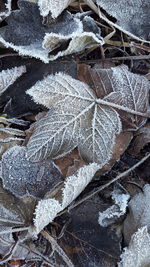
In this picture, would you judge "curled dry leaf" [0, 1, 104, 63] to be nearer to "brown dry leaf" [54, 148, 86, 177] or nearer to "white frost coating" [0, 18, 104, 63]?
"white frost coating" [0, 18, 104, 63]

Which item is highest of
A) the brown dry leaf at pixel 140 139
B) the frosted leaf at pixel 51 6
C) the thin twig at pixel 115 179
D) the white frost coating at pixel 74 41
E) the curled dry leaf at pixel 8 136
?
the frosted leaf at pixel 51 6

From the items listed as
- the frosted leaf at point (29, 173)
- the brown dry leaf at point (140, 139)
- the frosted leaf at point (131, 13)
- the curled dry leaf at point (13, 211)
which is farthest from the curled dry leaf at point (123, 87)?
the curled dry leaf at point (13, 211)

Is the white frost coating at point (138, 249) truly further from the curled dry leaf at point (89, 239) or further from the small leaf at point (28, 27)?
the small leaf at point (28, 27)

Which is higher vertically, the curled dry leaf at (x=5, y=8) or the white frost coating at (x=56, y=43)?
the curled dry leaf at (x=5, y=8)

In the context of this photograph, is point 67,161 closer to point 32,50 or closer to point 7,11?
point 32,50

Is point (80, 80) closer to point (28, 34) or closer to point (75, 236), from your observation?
point (28, 34)

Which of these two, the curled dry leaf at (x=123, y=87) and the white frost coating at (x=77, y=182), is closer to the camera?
the white frost coating at (x=77, y=182)

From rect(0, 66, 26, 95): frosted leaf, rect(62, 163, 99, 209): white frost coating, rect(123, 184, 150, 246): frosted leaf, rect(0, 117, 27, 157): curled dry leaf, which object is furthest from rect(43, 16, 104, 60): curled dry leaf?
rect(123, 184, 150, 246): frosted leaf
